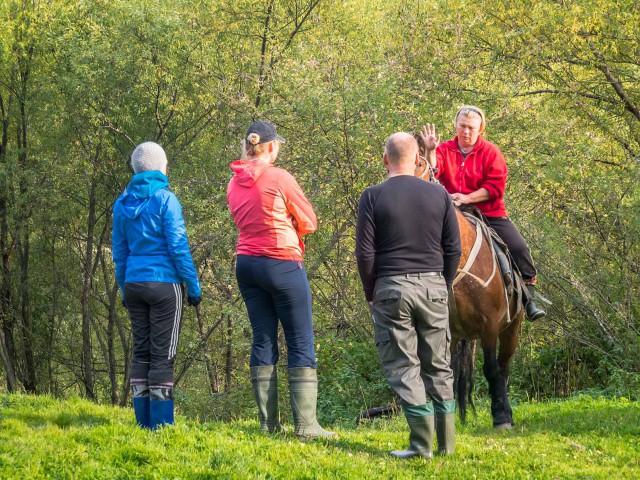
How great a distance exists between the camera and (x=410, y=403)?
527cm

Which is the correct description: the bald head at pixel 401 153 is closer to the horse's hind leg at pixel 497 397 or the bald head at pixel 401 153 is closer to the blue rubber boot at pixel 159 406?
the blue rubber boot at pixel 159 406

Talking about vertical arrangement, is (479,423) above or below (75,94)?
below

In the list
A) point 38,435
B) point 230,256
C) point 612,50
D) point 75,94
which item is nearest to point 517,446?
point 38,435

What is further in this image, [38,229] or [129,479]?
[38,229]

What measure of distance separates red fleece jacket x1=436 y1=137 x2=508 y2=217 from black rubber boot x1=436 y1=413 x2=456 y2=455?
9.00ft

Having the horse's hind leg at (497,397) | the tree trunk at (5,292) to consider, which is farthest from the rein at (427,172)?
the tree trunk at (5,292)

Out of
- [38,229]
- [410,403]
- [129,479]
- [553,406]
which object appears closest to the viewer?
[129,479]

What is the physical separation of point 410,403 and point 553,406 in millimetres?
4342

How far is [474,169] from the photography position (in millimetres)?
7496

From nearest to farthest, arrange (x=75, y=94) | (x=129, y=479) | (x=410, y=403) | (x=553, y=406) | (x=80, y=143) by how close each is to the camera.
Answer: (x=129, y=479)
(x=410, y=403)
(x=553, y=406)
(x=75, y=94)
(x=80, y=143)

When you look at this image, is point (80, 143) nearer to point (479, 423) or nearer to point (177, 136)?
point (177, 136)

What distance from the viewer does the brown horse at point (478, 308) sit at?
6922 millimetres

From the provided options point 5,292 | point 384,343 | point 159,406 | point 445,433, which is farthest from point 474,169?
point 5,292

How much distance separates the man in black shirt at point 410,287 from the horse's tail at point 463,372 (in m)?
2.18
